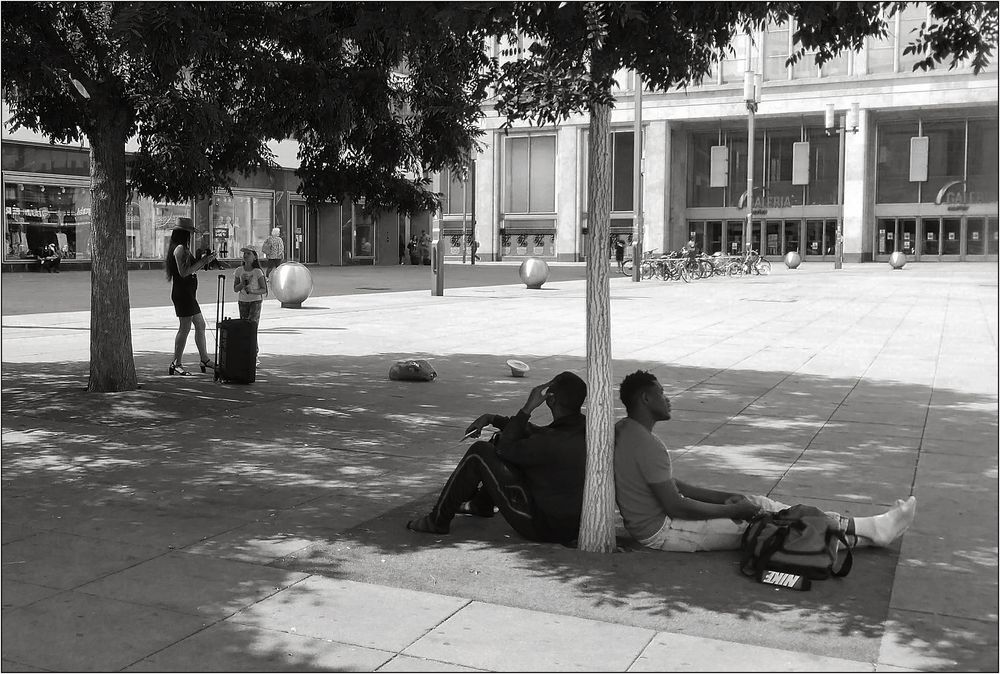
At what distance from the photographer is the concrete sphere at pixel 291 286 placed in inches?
851

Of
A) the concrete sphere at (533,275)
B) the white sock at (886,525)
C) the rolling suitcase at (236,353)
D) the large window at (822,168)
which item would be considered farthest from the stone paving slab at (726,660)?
the large window at (822,168)

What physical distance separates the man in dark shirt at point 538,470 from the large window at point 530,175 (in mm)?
60237

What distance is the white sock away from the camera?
5457mm

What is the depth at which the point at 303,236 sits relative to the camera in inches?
1879

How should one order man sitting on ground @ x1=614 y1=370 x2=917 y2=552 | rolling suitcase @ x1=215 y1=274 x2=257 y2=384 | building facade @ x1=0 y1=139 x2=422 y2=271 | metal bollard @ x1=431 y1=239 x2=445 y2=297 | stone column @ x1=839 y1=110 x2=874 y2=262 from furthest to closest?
1. stone column @ x1=839 y1=110 x2=874 y2=262
2. building facade @ x1=0 y1=139 x2=422 y2=271
3. metal bollard @ x1=431 y1=239 x2=445 y2=297
4. rolling suitcase @ x1=215 y1=274 x2=257 y2=384
5. man sitting on ground @ x1=614 y1=370 x2=917 y2=552

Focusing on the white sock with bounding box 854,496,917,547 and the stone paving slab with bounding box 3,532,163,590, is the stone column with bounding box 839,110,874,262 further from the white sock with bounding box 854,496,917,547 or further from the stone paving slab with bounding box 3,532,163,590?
the stone paving slab with bounding box 3,532,163,590

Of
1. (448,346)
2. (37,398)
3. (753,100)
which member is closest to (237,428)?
(37,398)

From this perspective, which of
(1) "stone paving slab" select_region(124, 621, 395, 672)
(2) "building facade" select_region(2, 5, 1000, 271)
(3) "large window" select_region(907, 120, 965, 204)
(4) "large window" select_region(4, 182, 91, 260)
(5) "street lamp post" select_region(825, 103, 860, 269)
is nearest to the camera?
(1) "stone paving slab" select_region(124, 621, 395, 672)

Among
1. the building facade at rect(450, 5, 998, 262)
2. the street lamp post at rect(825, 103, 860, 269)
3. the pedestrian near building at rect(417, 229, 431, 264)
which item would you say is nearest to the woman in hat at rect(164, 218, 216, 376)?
the street lamp post at rect(825, 103, 860, 269)

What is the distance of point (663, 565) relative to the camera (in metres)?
5.22

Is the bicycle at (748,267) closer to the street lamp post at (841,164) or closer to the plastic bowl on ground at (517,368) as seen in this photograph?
the street lamp post at (841,164)

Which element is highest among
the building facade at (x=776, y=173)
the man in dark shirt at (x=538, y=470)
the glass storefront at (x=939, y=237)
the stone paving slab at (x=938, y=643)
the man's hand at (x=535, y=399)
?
the building facade at (x=776, y=173)

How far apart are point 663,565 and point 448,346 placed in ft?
33.0

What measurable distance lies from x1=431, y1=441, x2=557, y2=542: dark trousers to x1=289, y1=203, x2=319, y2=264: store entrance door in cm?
4240
